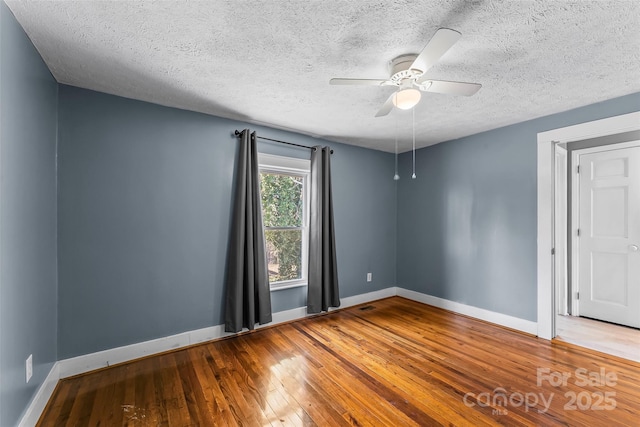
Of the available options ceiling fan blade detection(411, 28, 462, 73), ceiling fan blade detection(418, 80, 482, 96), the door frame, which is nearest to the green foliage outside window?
ceiling fan blade detection(418, 80, 482, 96)

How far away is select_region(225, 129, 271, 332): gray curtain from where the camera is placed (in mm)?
2990

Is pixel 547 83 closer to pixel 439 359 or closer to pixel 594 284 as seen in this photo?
pixel 439 359

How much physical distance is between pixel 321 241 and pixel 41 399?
273 cm

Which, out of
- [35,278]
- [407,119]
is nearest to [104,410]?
[35,278]

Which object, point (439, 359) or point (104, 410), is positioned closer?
point (104, 410)

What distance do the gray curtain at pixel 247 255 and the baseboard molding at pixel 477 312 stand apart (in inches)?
91.9

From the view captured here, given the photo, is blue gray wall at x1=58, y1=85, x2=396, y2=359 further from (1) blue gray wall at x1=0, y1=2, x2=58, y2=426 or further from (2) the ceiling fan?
(2) the ceiling fan

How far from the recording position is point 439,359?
257 centimetres

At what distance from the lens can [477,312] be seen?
11.8ft

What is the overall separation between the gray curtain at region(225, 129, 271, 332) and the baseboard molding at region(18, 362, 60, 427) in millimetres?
1324

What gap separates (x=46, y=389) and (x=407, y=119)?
12.6 ft

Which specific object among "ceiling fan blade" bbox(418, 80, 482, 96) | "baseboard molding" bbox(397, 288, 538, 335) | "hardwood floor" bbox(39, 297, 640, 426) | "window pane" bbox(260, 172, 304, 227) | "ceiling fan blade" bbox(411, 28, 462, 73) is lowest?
"hardwood floor" bbox(39, 297, 640, 426)

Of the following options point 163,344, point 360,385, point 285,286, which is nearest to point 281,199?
point 285,286

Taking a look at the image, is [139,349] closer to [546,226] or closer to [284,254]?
[284,254]
